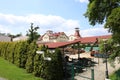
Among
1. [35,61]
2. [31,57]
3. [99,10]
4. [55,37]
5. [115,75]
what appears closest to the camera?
[35,61]

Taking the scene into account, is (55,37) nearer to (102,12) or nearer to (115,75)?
(115,75)

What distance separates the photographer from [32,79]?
2162 centimetres

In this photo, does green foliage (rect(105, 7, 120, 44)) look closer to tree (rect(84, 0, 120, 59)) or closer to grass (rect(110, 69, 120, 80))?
tree (rect(84, 0, 120, 59))

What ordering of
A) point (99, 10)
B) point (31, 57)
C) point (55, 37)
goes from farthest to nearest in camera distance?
point (55, 37) → point (31, 57) → point (99, 10)

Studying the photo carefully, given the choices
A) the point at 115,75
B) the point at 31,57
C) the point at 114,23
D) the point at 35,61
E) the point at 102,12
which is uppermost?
the point at 102,12

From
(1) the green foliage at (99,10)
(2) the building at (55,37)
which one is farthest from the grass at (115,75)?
(2) the building at (55,37)

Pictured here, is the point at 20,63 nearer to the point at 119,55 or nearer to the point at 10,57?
the point at 10,57

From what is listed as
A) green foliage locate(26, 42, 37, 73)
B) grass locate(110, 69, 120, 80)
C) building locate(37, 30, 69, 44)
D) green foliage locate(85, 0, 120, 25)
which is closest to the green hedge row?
green foliage locate(26, 42, 37, 73)

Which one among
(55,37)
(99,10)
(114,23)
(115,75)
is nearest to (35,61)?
(99,10)

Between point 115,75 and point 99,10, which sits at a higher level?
point 99,10

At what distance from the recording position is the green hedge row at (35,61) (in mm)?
22203

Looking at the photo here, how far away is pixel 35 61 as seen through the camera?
2431cm

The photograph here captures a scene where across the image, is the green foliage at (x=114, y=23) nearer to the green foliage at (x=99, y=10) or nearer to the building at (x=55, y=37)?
the green foliage at (x=99, y=10)

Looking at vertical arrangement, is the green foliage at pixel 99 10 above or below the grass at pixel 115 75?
above
